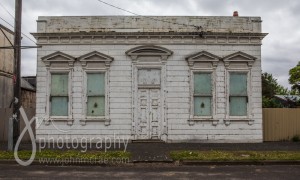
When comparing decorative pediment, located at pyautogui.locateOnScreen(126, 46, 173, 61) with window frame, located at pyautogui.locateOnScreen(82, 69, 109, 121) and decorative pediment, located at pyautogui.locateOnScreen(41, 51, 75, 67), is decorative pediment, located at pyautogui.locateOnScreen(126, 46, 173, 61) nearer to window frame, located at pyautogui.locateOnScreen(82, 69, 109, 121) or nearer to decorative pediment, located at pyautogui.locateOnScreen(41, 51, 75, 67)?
window frame, located at pyautogui.locateOnScreen(82, 69, 109, 121)

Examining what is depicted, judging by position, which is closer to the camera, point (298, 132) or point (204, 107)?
point (204, 107)

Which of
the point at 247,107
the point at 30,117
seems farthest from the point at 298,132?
the point at 30,117

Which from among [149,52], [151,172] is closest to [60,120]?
[149,52]

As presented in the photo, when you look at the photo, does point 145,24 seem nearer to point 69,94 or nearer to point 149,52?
point 149,52

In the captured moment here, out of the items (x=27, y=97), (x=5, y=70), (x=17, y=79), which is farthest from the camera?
(x=27, y=97)

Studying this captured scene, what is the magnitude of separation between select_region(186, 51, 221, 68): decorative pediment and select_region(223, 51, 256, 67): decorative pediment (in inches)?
17.3

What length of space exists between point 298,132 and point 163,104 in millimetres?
7470

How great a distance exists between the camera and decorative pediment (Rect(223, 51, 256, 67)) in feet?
57.6

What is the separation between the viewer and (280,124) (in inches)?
744

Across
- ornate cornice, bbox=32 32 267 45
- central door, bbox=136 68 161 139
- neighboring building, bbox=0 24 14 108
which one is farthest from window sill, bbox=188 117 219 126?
neighboring building, bbox=0 24 14 108

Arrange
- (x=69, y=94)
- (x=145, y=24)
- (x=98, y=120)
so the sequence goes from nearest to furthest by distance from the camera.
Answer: (x=98, y=120)
(x=69, y=94)
(x=145, y=24)

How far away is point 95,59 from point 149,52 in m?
2.62

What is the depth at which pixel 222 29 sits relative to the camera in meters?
17.8

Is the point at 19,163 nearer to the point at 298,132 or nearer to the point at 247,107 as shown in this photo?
the point at 247,107
